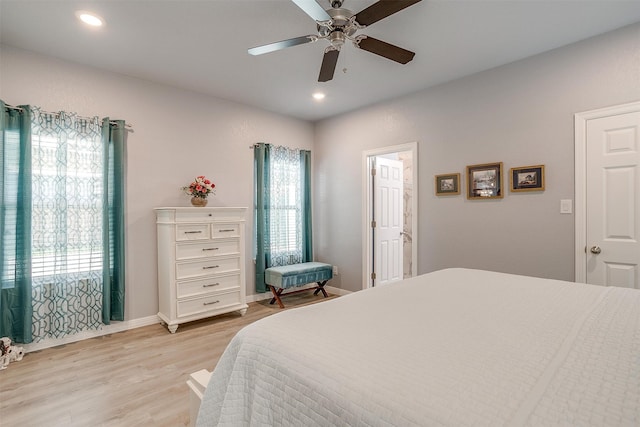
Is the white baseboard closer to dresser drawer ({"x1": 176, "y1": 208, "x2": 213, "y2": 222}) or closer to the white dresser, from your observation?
the white dresser

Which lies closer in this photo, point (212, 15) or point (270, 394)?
point (270, 394)

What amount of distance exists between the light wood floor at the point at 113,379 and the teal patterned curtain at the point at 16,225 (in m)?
0.34

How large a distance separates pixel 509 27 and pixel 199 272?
3.53 m

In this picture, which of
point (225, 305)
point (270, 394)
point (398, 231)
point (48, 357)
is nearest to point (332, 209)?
point (398, 231)

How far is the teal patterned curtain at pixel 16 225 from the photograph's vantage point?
8.47ft

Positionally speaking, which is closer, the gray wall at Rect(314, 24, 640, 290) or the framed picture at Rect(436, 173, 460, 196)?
the gray wall at Rect(314, 24, 640, 290)

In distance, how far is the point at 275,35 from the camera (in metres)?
2.53

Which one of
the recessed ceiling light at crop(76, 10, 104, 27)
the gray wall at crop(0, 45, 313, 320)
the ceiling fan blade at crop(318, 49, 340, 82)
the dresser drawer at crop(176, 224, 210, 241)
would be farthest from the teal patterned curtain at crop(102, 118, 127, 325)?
the ceiling fan blade at crop(318, 49, 340, 82)

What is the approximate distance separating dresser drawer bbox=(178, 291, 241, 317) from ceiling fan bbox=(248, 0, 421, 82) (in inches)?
97.5

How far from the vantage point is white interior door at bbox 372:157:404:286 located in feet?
14.3

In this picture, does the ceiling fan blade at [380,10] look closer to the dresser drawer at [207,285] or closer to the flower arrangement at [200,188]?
the flower arrangement at [200,188]

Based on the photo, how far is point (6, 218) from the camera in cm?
258

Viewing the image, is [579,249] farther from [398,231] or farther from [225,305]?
[225,305]

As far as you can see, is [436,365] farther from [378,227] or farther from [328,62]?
[378,227]
